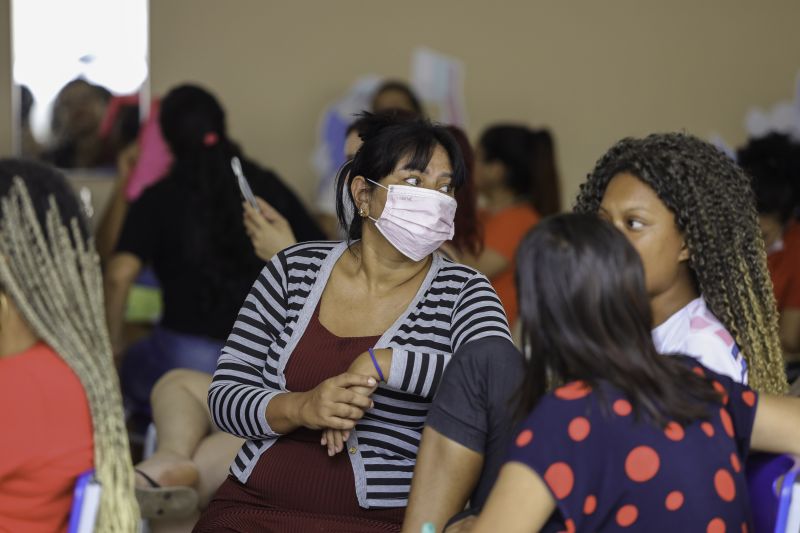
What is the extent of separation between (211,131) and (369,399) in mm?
1748

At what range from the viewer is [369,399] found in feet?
6.39

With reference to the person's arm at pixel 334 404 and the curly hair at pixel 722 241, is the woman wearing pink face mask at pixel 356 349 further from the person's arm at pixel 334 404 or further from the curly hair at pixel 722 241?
the curly hair at pixel 722 241

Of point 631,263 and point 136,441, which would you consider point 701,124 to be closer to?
point 136,441

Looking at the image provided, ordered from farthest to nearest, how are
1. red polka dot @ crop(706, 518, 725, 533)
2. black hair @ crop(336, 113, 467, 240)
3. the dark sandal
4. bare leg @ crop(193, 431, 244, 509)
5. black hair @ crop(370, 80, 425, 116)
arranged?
black hair @ crop(370, 80, 425, 116)
bare leg @ crop(193, 431, 244, 509)
the dark sandal
black hair @ crop(336, 113, 467, 240)
red polka dot @ crop(706, 518, 725, 533)

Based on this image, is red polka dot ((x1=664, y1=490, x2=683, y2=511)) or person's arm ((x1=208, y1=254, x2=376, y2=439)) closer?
red polka dot ((x1=664, y1=490, x2=683, y2=511))

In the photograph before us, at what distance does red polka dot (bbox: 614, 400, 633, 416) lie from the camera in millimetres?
1493

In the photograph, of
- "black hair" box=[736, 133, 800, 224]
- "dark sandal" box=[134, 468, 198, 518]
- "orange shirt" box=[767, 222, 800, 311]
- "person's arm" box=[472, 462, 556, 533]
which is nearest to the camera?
"person's arm" box=[472, 462, 556, 533]

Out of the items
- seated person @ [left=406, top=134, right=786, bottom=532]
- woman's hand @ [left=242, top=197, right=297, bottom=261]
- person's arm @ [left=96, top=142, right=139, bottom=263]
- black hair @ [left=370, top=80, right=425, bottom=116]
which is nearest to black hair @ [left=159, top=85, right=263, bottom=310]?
woman's hand @ [left=242, top=197, right=297, bottom=261]

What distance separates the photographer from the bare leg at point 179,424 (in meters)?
2.67

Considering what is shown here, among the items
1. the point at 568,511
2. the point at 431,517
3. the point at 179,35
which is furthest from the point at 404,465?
the point at 179,35

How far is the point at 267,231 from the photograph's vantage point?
2816 mm

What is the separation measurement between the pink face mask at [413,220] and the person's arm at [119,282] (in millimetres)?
1424

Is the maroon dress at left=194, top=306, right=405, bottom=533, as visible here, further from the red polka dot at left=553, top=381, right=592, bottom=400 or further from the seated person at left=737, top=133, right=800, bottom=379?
the seated person at left=737, top=133, right=800, bottom=379

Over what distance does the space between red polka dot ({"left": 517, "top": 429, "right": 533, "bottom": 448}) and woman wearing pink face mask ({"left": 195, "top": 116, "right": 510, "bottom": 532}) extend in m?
0.48
